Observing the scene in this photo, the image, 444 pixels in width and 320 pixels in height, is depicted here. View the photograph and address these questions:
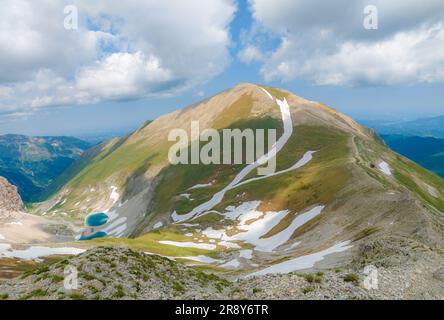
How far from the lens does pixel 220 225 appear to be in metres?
123

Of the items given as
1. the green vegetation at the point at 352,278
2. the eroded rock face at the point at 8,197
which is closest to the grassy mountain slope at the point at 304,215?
the green vegetation at the point at 352,278

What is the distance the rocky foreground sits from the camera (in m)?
26.4

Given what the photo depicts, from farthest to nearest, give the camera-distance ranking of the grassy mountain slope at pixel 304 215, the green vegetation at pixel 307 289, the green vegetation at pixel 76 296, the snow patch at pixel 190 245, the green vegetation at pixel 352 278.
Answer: the snow patch at pixel 190 245 → the grassy mountain slope at pixel 304 215 → the green vegetation at pixel 352 278 → the green vegetation at pixel 307 289 → the green vegetation at pixel 76 296

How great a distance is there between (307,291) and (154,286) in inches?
559

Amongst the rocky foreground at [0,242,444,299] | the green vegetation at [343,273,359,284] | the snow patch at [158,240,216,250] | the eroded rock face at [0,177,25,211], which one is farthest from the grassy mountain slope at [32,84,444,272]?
the eroded rock face at [0,177,25,211]

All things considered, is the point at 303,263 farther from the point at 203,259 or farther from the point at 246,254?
the point at 203,259

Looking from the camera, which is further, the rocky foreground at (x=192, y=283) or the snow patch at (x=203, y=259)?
the snow patch at (x=203, y=259)

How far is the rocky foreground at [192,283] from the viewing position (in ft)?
86.5

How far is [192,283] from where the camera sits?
35250 mm

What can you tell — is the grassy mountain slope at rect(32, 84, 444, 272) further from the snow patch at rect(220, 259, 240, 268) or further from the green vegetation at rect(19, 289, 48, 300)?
the green vegetation at rect(19, 289, 48, 300)

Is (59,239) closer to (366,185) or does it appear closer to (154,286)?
(366,185)

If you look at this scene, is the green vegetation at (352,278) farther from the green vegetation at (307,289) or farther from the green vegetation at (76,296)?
the green vegetation at (76,296)

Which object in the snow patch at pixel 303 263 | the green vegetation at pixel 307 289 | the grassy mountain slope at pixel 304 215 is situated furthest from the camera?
the grassy mountain slope at pixel 304 215

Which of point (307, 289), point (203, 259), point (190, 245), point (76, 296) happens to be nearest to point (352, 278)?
point (307, 289)
